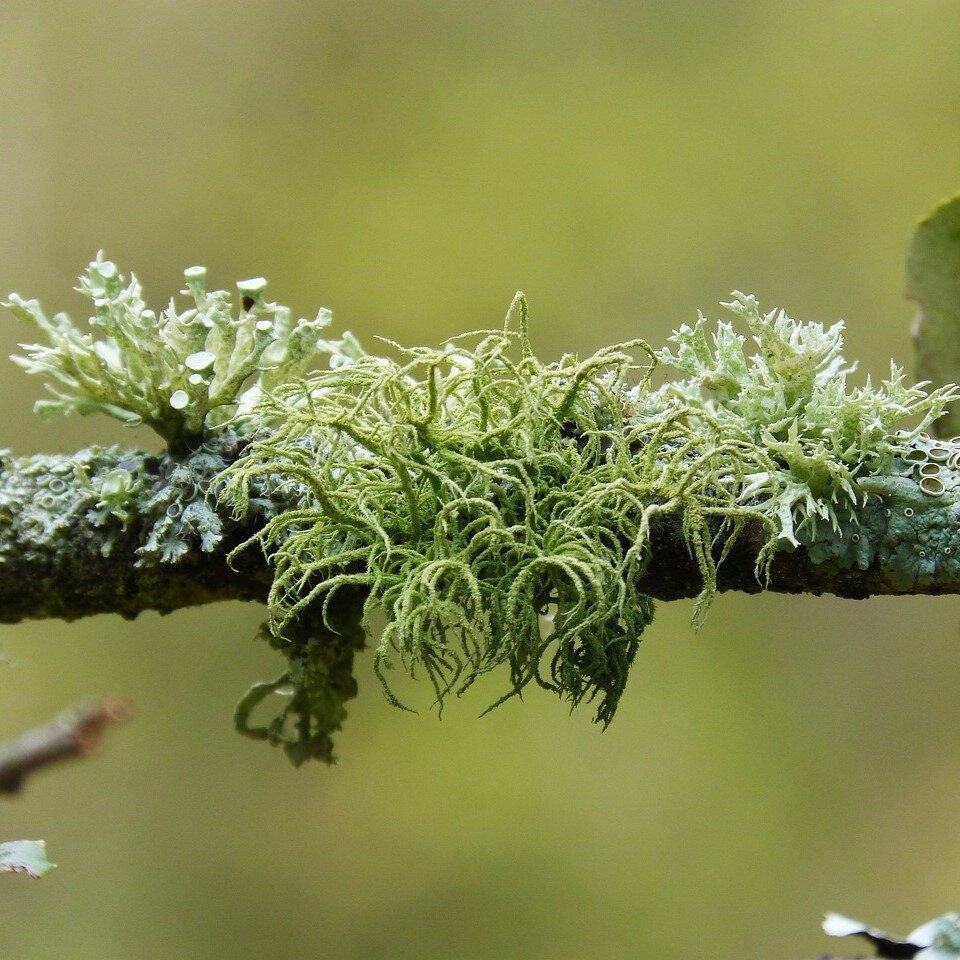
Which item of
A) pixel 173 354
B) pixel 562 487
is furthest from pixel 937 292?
pixel 173 354

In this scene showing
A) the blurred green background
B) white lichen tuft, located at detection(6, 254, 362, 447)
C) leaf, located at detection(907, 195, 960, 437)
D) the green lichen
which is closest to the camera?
the green lichen

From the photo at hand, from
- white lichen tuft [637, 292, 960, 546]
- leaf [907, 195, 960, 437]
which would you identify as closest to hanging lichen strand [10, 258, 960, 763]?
white lichen tuft [637, 292, 960, 546]

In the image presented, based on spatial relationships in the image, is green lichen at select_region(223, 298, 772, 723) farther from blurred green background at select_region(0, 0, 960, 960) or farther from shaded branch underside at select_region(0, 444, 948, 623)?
blurred green background at select_region(0, 0, 960, 960)

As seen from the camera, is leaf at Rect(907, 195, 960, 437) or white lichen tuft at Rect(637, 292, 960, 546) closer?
white lichen tuft at Rect(637, 292, 960, 546)

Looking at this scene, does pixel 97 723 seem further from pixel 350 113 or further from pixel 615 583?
pixel 350 113

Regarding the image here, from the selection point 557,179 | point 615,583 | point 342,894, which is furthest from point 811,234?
point 615,583

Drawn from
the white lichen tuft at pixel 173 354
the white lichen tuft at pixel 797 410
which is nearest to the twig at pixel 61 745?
the white lichen tuft at pixel 173 354
